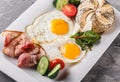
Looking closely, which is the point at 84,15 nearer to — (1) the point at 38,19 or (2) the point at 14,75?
(1) the point at 38,19

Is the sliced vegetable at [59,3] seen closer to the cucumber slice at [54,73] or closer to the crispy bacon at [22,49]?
the crispy bacon at [22,49]

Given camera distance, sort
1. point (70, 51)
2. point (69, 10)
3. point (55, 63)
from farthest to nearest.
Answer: point (69, 10), point (70, 51), point (55, 63)

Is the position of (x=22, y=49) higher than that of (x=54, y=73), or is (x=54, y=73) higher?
(x=22, y=49)

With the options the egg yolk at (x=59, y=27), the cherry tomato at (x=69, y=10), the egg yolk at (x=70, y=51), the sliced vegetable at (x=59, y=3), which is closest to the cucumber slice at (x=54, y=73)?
the egg yolk at (x=70, y=51)

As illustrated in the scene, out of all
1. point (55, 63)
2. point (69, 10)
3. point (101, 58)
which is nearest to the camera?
point (55, 63)

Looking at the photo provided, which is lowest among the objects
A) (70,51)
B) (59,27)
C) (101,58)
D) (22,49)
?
(101,58)

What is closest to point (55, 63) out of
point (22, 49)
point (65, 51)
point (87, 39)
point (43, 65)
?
point (43, 65)

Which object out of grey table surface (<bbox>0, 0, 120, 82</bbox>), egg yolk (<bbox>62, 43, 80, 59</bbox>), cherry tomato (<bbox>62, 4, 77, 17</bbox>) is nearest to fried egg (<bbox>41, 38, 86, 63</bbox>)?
egg yolk (<bbox>62, 43, 80, 59</bbox>)

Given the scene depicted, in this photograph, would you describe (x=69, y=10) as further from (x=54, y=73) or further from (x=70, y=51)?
(x=54, y=73)
